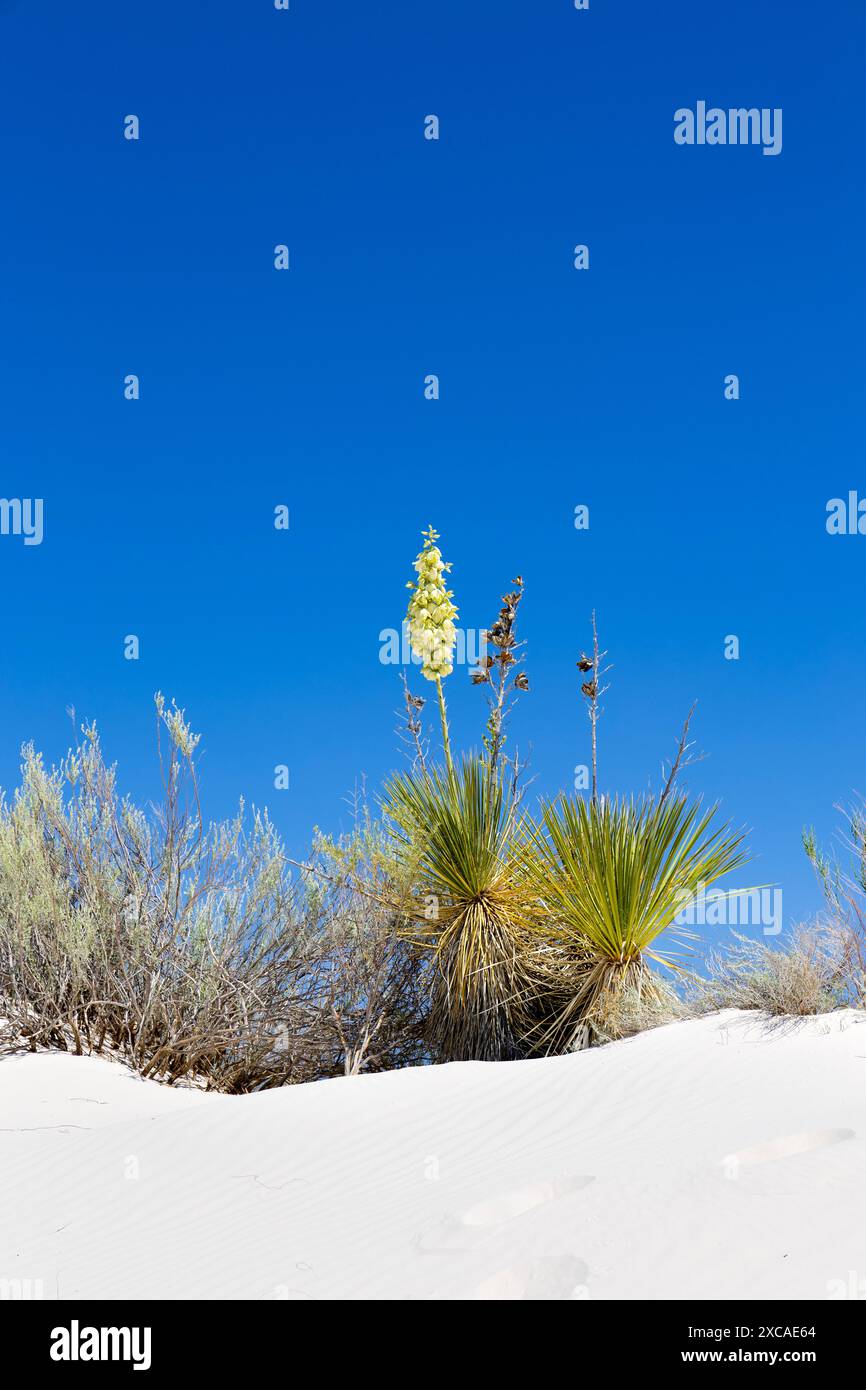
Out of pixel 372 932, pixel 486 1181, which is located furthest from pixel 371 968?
pixel 486 1181

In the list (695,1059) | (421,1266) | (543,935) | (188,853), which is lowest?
(421,1266)

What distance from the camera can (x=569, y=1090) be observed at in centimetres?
655

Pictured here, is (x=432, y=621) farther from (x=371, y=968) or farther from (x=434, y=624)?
(x=371, y=968)

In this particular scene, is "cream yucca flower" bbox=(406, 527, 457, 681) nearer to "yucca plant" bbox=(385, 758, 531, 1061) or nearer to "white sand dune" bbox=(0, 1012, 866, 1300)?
"yucca plant" bbox=(385, 758, 531, 1061)

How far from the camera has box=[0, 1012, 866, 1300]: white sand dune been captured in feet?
12.8

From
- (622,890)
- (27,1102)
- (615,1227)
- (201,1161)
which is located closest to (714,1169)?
(615,1227)

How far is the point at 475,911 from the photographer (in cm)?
Result: 986

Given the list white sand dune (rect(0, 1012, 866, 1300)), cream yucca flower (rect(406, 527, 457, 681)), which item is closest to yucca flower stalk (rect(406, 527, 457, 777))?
cream yucca flower (rect(406, 527, 457, 681))

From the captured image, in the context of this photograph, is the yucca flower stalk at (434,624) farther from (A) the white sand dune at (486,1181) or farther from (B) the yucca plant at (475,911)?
(A) the white sand dune at (486,1181)

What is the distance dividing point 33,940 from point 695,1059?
6.03 meters

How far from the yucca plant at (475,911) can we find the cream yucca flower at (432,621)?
0.87m

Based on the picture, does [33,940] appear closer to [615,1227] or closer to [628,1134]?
[628,1134]

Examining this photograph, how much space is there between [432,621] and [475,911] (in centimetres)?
238

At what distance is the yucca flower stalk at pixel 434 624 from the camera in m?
9.88
